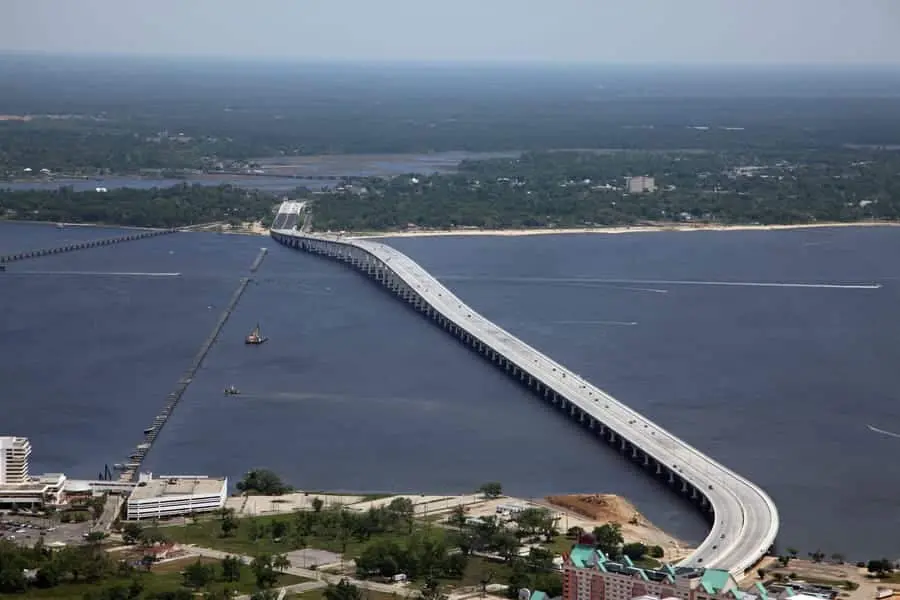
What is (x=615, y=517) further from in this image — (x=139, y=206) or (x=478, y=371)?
(x=139, y=206)

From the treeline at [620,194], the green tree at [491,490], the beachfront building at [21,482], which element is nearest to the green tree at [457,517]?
the green tree at [491,490]

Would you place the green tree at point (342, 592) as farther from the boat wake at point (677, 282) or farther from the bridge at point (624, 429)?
the boat wake at point (677, 282)

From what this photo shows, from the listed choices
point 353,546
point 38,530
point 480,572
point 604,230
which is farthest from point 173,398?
point 604,230

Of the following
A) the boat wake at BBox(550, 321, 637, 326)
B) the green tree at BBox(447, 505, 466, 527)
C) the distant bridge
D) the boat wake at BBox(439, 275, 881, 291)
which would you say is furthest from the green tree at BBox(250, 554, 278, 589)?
the distant bridge

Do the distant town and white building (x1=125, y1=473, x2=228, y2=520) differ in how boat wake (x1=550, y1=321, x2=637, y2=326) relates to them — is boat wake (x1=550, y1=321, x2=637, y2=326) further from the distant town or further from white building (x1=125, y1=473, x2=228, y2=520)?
white building (x1=125, y1=473, x2=228, y2=520)

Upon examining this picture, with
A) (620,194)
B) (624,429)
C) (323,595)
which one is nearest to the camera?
(323,595)
